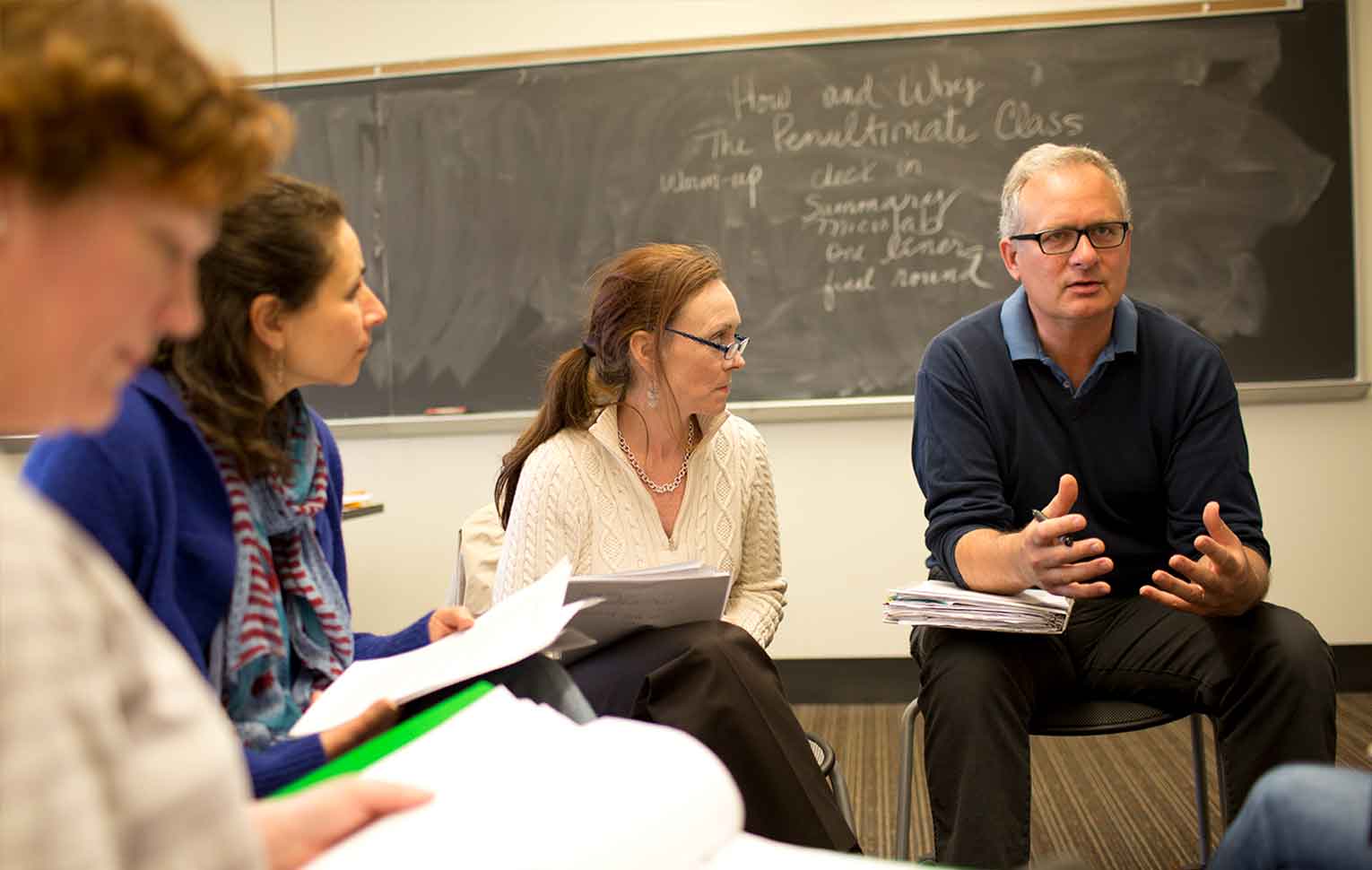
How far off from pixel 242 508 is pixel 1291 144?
10.7 ft

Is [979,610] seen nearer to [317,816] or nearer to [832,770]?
[832,770]

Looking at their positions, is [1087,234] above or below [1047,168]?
below

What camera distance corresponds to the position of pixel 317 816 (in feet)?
2.77

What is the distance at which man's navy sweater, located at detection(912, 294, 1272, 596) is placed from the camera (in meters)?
2.12

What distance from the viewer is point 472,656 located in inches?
48.9

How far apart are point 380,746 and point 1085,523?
122 cm

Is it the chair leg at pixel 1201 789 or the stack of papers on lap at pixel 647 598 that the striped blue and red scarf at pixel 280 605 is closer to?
the stack of papers on lap at pixel 647 598

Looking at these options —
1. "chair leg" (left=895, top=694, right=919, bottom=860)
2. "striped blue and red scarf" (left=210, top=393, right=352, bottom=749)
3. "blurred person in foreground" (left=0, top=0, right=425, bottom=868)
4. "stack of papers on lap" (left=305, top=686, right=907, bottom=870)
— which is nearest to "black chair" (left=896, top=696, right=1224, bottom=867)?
"chair leg" (left=895, top=694, right=919, bottom=860)

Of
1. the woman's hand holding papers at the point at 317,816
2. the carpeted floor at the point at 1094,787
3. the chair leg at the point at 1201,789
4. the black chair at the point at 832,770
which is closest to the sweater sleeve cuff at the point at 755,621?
the black chair at the point at 832,770

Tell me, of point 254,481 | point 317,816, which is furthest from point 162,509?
point 317,816

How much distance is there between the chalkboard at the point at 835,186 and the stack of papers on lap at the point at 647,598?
6.72 ft

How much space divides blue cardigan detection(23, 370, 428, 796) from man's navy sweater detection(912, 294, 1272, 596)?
1.27 m

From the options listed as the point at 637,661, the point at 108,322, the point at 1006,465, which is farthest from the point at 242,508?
the point at 1006,465

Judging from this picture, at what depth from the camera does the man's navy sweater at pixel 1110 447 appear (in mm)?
2121
